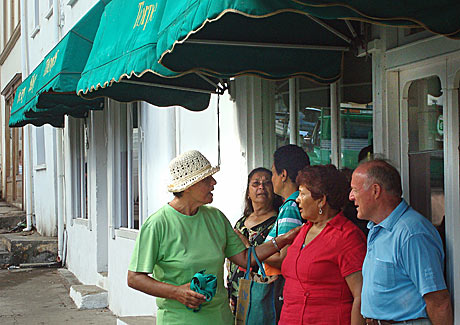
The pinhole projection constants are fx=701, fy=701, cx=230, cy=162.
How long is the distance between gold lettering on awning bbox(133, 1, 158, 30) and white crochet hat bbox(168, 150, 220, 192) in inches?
50.1

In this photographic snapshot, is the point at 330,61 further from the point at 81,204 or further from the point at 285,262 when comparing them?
the point at 81,204

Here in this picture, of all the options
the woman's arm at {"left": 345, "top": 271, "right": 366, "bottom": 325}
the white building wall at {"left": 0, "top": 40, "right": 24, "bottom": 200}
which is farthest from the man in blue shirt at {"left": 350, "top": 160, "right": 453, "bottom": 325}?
the white building wall at {"left": 0, "top": 40, "right": 24, "bottom": 200}

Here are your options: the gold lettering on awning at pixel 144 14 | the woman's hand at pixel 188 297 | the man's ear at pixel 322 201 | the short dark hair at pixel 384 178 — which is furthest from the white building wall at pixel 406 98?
the gold lettering on awning at pixel 144 14

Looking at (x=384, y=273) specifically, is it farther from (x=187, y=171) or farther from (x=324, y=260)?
(x=187, y=171)

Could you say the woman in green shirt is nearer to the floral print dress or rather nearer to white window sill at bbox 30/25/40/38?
the floral print dress

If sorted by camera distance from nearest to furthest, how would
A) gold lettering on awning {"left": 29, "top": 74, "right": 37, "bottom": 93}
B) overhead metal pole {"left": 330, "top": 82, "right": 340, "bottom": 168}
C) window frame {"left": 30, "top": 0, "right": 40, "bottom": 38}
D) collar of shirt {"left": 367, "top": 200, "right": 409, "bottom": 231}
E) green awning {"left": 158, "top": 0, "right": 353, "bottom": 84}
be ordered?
collar of shirt {"left": 367, "top": 200, "right": 409, "bottom": 231} < green awning {"left": 158, "top": 0, "right": 353, "bottom": 84} < overhead metal pole {"left": 330, "top": 82, "right": 340, "bottom": 168} < gold lettering on awning {"left": 29, "top": 74, "right": 37, "bottom": 93} < window frame {"left": 30, "top": 0, "right": 40, "bottom": 38}

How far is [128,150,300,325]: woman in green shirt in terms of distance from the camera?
3986 mm

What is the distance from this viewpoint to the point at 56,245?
570 inches

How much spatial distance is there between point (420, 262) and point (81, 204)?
A: 32.9ft

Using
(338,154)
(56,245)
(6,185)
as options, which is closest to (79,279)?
(56,245)

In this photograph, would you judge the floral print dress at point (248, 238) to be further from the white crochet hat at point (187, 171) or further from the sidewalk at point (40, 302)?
the sidewalk at point (40, 302)

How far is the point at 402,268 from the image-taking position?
3.32 meters

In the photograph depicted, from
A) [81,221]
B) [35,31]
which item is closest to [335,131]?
[81,221]

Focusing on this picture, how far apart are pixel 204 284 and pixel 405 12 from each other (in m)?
1.80
